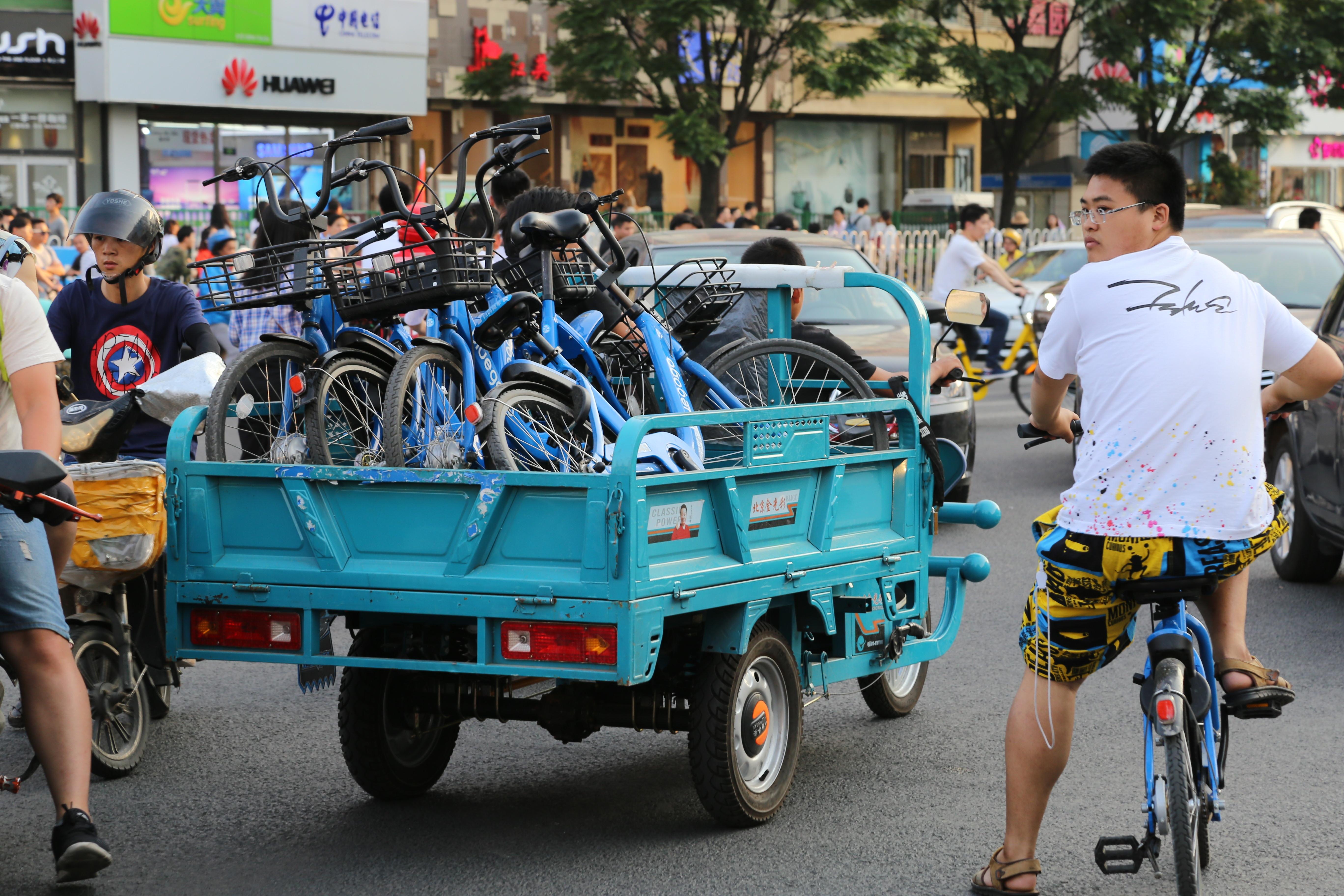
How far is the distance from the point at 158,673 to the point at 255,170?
1.77 metres

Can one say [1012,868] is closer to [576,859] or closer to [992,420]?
[576,859]

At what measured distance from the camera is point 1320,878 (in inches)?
182

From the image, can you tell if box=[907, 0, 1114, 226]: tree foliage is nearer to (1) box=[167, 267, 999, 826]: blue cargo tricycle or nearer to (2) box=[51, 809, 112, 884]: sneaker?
(1) box=[167, 267, 999, 826]: blue cargo tricycle

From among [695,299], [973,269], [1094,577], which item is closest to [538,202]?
[695,299]

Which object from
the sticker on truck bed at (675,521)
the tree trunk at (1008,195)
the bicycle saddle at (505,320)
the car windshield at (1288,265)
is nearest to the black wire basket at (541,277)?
the bicycle saddle at (505,320)

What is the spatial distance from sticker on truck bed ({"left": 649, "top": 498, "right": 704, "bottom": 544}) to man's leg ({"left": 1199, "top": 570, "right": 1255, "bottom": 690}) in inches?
52.7

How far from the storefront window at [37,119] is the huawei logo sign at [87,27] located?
107cm

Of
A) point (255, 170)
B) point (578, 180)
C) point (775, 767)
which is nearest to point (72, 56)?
point (578, 180)

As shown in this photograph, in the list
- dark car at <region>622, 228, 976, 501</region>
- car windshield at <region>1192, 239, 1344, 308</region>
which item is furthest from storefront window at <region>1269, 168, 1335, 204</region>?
dark car at <region>622, 228, 976, 501</region>

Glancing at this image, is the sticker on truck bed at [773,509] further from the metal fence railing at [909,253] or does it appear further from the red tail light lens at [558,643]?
the metal fence railing at [909,253]

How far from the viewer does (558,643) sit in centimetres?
444

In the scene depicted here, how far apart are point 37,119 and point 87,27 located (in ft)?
6.13

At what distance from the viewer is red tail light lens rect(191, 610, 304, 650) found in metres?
4.73

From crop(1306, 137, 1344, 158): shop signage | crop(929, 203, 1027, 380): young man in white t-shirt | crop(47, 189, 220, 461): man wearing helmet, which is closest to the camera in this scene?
crop(47, 189, 220, 461): man wearing helmet
